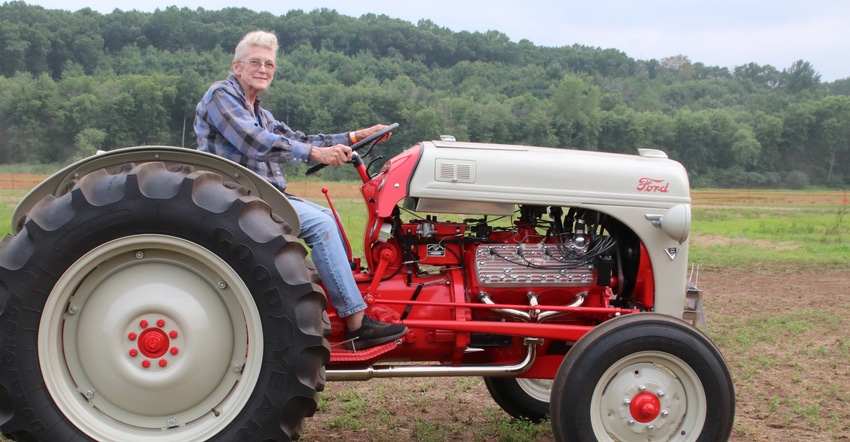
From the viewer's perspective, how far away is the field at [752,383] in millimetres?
4637

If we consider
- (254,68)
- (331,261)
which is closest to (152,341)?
(331,261)

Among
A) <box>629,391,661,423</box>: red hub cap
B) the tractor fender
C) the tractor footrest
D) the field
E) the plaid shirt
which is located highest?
the plaid shirt

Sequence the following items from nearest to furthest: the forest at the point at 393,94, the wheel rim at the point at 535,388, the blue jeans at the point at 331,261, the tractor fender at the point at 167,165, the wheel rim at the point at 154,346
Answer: the wheel rim at the point at 154,346 < the tractor fender at the point at 167,165 < the blue jeans at the point at 331,261 < the wheel rim at the point at 535,388 < the forest at the point at 393,94

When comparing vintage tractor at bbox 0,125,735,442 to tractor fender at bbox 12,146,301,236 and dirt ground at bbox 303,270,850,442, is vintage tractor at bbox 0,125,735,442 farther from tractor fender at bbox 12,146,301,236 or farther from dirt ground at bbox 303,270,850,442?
dirt ground at bbox 303,270,850,442

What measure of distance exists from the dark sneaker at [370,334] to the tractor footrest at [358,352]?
0.9 inches

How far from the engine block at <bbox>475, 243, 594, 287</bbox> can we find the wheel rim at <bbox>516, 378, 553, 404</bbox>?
105 cm

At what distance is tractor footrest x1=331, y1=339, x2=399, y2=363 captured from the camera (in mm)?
3814

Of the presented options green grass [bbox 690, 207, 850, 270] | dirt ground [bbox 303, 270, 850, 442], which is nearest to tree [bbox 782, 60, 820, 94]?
green grass [bbox 690, 207, 850, 270]

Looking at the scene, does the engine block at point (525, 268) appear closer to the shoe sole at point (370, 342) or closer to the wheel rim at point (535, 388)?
the shoe sole at point (370, 342)

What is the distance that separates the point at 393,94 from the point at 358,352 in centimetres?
4298

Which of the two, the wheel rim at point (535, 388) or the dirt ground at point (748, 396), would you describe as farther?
the wheel rim at point (535, 388)

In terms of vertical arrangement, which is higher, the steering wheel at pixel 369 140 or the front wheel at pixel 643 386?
the steering wheel at pixel 369 140

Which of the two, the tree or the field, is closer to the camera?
the field

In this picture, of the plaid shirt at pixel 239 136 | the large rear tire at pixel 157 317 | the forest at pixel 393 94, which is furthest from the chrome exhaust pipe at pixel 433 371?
the forest at pixel 393 94
